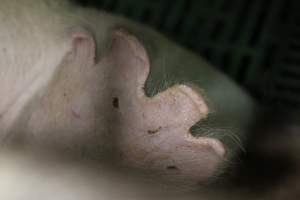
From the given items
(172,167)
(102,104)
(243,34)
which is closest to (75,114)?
(102,104)

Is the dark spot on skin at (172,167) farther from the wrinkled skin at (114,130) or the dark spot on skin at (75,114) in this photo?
the dark spot on skin at (75,114)

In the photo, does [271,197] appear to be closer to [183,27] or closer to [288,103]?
[288,103]

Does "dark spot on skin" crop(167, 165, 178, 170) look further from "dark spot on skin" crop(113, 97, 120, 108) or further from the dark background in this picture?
the dark background

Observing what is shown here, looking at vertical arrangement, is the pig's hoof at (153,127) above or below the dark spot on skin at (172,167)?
above

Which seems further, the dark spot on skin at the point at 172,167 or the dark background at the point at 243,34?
the dark background at the point at 243,34

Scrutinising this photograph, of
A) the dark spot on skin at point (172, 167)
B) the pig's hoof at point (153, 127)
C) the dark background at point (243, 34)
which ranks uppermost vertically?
the dark background at point (243, 34)

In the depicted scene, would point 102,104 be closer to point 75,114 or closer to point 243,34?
point 75,114

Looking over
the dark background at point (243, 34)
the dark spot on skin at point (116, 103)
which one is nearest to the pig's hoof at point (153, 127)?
the dark spot on skin at point (116, 103)

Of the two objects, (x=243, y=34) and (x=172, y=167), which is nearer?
(x=172, y=167)
